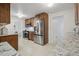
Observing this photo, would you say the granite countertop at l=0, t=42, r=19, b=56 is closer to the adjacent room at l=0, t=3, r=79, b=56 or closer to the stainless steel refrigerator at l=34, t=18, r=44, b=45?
the adjacent room at l=0, t=3, r=79, b=56

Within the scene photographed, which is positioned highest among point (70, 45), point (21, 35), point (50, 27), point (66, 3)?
point (66, 3)

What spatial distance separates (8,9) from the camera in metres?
1.85

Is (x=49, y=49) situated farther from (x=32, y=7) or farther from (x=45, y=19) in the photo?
(x=32, y=7)

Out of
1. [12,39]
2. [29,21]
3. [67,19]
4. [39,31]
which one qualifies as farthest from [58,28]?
[12,39]

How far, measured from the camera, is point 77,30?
1.85 meters

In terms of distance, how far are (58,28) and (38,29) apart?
Answer: 0.30 metres

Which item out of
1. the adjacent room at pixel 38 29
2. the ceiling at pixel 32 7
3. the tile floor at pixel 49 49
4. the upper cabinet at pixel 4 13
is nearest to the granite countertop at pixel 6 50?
the adjacent room at pixel 38 29

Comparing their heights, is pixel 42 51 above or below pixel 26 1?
below

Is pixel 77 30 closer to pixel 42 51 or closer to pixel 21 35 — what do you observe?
pixel 42 51

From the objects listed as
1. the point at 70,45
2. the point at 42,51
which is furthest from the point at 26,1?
the point at 70,45

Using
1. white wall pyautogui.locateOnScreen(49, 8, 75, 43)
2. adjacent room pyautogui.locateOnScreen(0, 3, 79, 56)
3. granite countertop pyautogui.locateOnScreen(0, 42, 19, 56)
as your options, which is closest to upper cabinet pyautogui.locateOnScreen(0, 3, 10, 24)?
adjacent room pyautogui.locateOnScreen(0, 3, 79, 56)

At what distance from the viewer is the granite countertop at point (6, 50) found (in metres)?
1.81

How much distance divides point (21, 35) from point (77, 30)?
822 mm

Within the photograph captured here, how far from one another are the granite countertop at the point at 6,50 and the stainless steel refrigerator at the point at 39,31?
361 mm
